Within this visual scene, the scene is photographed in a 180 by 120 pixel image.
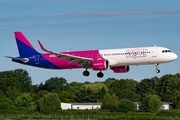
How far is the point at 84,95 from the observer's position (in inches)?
5743

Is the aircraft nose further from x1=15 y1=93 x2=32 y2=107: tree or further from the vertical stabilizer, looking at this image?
x1=15 y1=93 x2=32 y2=107: tree

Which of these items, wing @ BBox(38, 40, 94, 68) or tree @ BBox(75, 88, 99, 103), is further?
tree @ BBox(75, 88, 99, 103)

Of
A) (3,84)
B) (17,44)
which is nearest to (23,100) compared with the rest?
(3,84)

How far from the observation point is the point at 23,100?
146500mm

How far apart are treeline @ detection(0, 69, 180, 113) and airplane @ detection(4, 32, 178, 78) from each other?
143 ft

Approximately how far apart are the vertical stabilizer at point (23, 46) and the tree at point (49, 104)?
40.8 m

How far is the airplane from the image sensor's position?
62.9 meters

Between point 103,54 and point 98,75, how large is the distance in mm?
6774

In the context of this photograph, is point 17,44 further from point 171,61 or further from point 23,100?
point 23,100

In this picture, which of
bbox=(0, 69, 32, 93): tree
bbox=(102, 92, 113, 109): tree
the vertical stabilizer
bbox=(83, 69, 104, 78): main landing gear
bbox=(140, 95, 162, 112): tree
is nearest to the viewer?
bbox=(83, 69, 104, 78): main landing gear

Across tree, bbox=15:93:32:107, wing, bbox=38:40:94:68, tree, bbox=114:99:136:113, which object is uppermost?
wing, bbox=38:40:94:68

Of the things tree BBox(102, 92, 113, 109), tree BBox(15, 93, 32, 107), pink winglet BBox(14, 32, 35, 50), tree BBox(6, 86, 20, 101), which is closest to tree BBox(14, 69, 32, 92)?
tree BBox(6, 86, 20, 101)

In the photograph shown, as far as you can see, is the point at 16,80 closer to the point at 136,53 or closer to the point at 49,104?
the point at 49,104

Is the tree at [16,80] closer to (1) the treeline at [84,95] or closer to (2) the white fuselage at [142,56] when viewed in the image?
(1) the treeline at [84,95]
